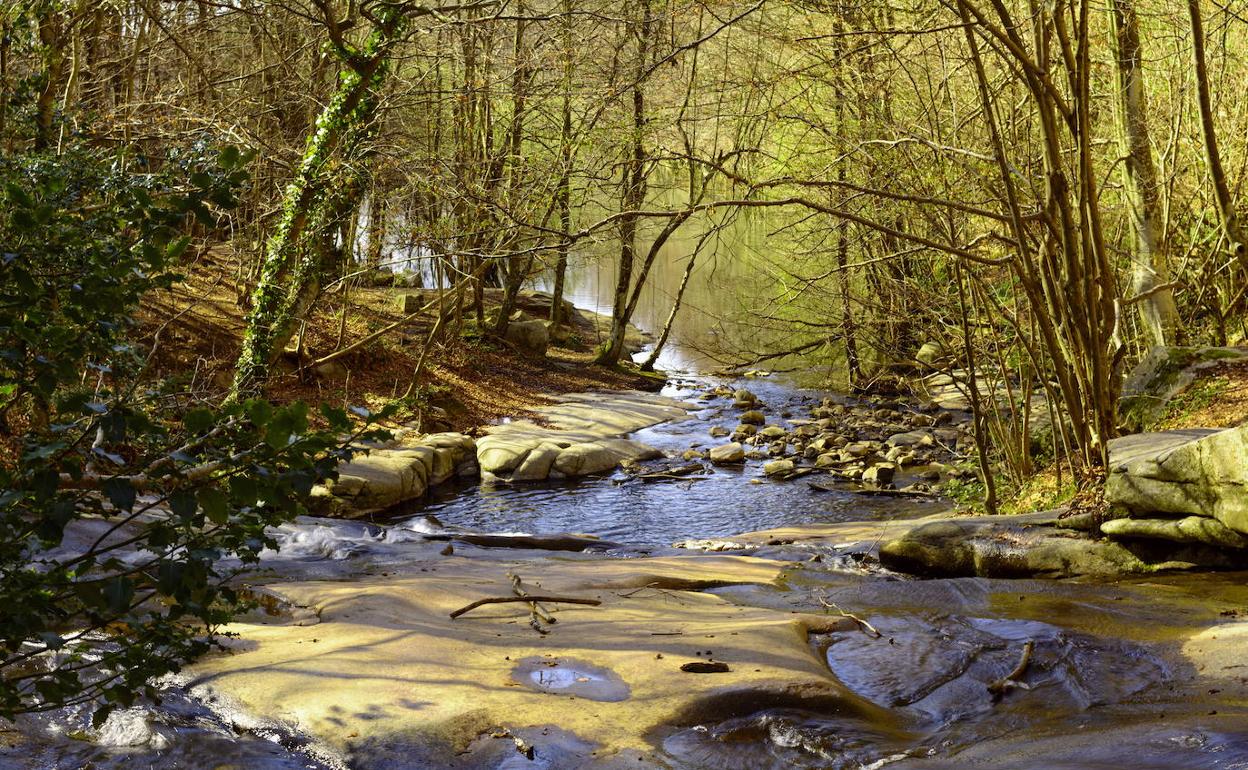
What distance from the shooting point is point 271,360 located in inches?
549

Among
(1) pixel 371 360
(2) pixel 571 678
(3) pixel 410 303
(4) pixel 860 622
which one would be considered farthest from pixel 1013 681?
(3) pixel 410 303

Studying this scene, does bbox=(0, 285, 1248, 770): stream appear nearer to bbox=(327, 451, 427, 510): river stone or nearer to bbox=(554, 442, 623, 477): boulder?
bbox=(327, 451, 427, 510): river stone

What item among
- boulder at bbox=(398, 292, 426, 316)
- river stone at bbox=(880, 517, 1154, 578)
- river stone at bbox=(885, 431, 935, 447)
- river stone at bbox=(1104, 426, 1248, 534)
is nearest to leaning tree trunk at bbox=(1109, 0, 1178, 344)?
river stone at bbox=(1104, 426, 1248, 534)

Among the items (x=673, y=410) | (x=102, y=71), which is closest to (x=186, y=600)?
(x=102, y=71)

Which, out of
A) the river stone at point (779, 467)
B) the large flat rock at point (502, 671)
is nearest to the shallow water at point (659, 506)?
the river stone at point (779, 467)

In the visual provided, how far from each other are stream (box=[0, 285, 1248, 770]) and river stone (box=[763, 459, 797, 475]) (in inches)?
222

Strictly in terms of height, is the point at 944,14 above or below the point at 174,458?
above

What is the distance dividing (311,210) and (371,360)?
4251 mm

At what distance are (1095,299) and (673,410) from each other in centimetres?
1132

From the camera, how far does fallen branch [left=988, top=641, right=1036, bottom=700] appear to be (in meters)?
5.09

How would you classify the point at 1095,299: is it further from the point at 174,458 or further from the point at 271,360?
the point at 271,360

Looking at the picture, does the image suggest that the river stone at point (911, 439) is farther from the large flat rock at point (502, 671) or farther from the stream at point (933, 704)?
the large flat rock at point (502, 671)

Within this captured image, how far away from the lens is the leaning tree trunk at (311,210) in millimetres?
13391

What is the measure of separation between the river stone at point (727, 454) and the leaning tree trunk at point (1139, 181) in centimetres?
595
